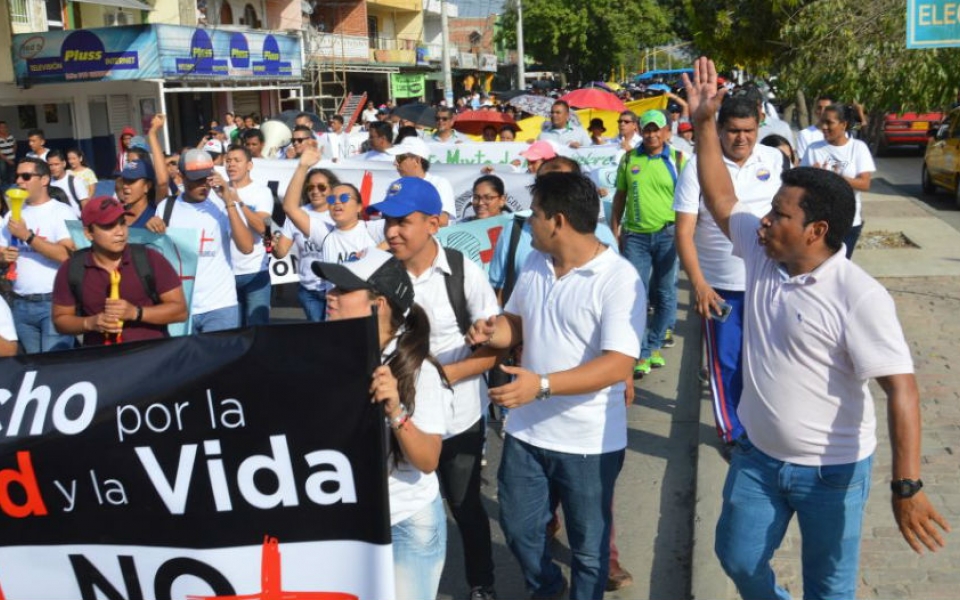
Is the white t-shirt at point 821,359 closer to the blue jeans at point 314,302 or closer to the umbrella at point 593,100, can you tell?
the blue jeans at point 314,302

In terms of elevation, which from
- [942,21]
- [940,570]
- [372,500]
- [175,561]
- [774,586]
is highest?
[942,21]

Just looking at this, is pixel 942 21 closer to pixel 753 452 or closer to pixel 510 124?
pixel 753 452

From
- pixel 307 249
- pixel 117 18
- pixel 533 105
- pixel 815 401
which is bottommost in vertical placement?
pixel 815 401

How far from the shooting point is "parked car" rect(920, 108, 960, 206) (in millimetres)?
17375

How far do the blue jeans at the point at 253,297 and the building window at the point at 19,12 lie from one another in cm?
1843

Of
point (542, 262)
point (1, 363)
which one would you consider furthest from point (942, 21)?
point (1, 363)

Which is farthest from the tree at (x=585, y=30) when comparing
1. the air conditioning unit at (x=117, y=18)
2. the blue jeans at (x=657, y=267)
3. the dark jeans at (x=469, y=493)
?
the dark jeans at (x=469, y=493)

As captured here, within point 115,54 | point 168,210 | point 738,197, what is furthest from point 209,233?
point 115,54

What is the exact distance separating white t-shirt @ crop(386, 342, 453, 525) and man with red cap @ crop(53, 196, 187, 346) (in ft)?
6.58

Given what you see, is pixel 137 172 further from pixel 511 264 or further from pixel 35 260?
pixel 511 264

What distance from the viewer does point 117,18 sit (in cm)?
2786

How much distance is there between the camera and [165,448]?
321cm

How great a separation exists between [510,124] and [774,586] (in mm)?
11386

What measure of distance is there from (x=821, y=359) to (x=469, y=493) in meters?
1.57
